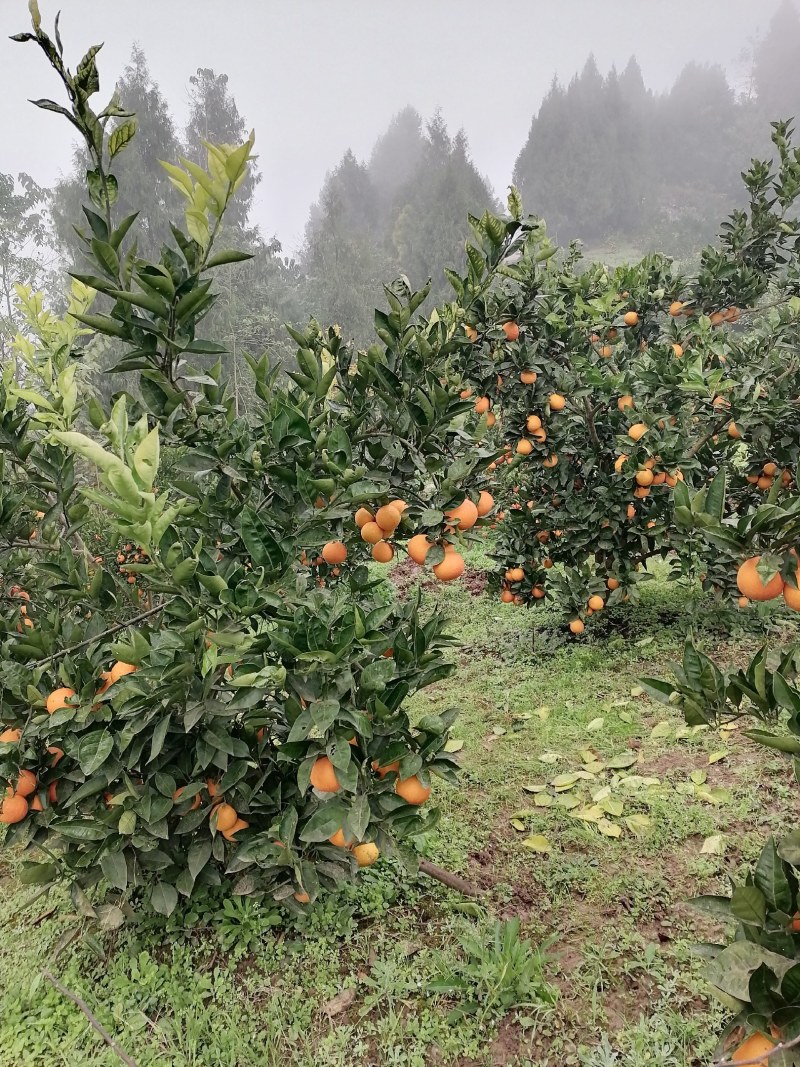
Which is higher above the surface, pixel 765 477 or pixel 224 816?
pixel 765 477

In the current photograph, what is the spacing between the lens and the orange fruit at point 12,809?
156 cm

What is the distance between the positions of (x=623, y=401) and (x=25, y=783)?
2851 mm

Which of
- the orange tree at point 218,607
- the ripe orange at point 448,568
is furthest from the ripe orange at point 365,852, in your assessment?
the ripe orange at point 448,568

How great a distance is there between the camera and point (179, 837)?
174 cm

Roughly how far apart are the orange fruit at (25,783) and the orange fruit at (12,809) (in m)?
0.01

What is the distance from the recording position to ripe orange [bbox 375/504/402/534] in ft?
4.58

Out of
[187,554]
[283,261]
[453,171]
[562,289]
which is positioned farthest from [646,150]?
[187,554]

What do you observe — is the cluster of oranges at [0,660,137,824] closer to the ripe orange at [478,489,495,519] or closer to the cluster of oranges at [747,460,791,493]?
the ripe orange at [478,489,495,519]

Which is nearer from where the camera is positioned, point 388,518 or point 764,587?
point 764,587

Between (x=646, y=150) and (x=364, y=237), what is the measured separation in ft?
85.1

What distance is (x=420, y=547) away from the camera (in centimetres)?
139

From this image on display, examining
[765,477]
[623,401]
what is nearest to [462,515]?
[623,401]

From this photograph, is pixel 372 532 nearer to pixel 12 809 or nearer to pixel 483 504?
pixel 483 504

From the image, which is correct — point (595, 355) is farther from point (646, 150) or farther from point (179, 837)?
point (646, 150)
